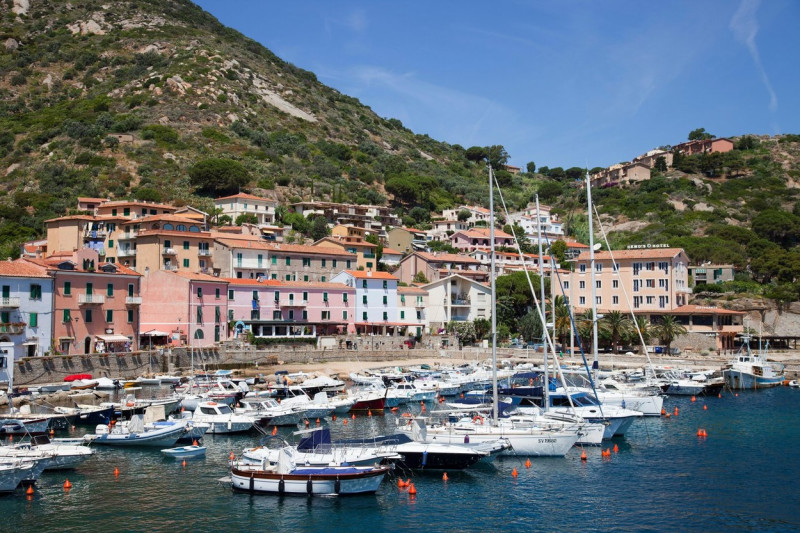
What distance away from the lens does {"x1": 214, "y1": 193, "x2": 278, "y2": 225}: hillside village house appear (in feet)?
386

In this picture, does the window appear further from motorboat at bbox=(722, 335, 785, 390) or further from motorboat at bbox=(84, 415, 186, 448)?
motorboat at bbox=(722, 335, 785, 390)

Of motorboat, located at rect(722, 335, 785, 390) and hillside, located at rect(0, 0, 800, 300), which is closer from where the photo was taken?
motorboat, located at rect(722, 335, 785, 390)

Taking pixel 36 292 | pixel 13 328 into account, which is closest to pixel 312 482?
pixel 13 328

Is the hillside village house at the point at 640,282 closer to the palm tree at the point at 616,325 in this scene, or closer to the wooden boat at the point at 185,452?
the palm tree at the point at 616,325

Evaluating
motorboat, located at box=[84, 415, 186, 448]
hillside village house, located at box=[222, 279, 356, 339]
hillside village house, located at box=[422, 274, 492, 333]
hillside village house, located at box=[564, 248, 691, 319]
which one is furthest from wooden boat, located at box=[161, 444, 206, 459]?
hillside village house, located at box=[564, 248, 691, 319]

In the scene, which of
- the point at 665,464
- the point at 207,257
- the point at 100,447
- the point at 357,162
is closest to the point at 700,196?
the point at 357,162

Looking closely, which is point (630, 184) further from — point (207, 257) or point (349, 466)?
point (349, 466)

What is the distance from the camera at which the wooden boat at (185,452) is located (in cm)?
3694

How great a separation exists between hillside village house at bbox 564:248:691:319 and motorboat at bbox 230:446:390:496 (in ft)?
220

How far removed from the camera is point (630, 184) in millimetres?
188875

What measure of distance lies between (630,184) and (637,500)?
554 feet

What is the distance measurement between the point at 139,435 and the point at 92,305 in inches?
1096

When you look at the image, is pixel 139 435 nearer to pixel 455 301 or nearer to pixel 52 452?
pixel 52 452

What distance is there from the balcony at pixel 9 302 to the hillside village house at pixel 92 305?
335 centimetres
